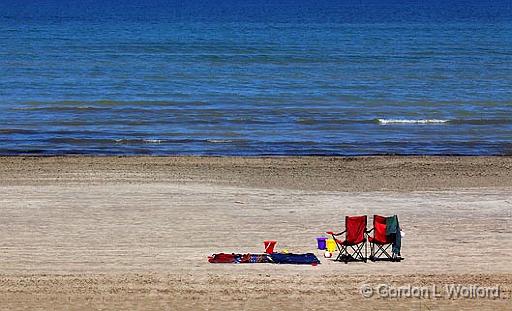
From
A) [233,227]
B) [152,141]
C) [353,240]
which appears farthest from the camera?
[152,141]

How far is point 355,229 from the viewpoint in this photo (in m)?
16.6

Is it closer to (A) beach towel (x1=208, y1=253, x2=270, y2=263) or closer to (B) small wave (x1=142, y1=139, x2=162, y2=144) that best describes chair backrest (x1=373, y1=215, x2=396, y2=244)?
(A) beach towel (x1=208, y1=253, x2=270, y2=263)

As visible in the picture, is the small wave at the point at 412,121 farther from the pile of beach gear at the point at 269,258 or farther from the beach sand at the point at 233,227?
the pile of beach gear at the point at 269,258

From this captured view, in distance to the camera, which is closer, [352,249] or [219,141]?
[352,249]

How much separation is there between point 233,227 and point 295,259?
245cm

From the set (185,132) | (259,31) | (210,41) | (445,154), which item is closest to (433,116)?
(445,154)

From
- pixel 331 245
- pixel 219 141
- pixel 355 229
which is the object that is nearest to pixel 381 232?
pixel 355 229

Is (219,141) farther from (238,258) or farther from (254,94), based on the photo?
(238,258)

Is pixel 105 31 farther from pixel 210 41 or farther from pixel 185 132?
pixel 185 132

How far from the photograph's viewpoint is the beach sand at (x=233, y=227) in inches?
584

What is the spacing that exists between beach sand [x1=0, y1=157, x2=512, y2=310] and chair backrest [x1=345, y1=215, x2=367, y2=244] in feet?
1.42

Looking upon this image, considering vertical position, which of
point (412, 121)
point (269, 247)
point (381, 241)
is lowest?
point (269, 247)

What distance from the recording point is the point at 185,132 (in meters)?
29.9

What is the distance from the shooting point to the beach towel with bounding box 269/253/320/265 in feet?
53.4
